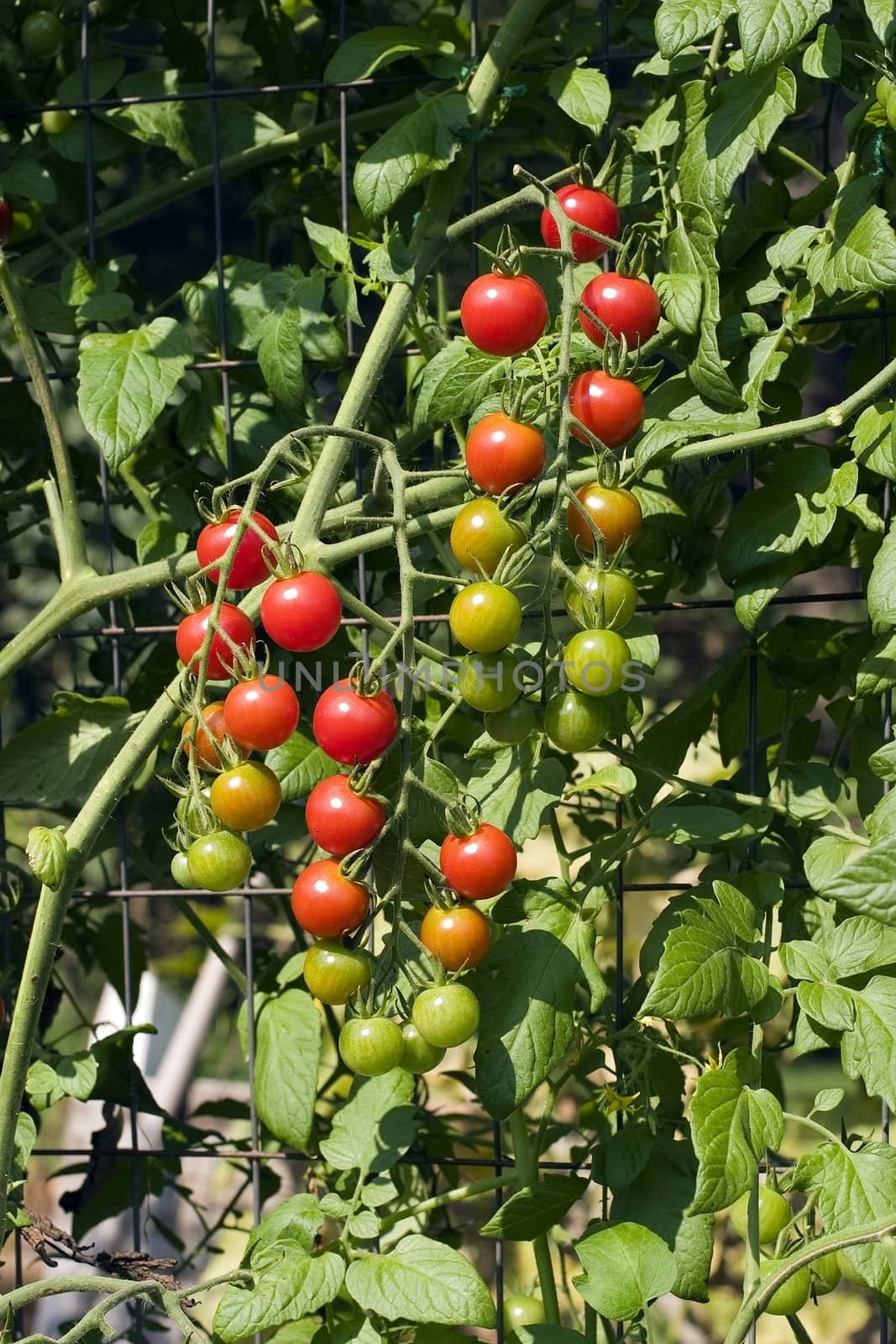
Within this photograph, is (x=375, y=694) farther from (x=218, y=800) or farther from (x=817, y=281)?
(x=817, y=281)

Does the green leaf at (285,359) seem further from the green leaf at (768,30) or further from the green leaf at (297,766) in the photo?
the green leaf at (768,30)

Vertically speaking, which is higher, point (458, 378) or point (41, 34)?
point (41, 34)

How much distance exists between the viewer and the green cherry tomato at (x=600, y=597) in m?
0.90

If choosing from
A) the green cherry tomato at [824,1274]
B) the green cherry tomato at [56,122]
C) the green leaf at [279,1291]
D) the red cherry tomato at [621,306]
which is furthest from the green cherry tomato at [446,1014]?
the green cherry tomato at [56,122]

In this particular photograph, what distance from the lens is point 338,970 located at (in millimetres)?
929

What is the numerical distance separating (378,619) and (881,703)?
1.66 feet

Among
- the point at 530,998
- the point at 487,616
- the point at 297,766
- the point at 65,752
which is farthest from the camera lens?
the point at 65,752

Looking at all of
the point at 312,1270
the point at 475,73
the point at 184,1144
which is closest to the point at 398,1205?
the point at 184,1144

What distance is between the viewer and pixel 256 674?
3.01ft

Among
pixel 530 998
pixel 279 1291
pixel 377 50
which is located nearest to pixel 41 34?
pixel 377 50

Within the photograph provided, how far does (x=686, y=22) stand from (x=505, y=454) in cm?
36


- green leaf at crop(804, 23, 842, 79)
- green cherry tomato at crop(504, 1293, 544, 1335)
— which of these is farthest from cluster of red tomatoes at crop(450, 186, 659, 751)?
green cherry tomato at crop(504, 1293, 544, 1335)

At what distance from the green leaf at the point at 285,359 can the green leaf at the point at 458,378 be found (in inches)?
4.8

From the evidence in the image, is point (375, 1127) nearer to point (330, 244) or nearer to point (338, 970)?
point (338, 970)
